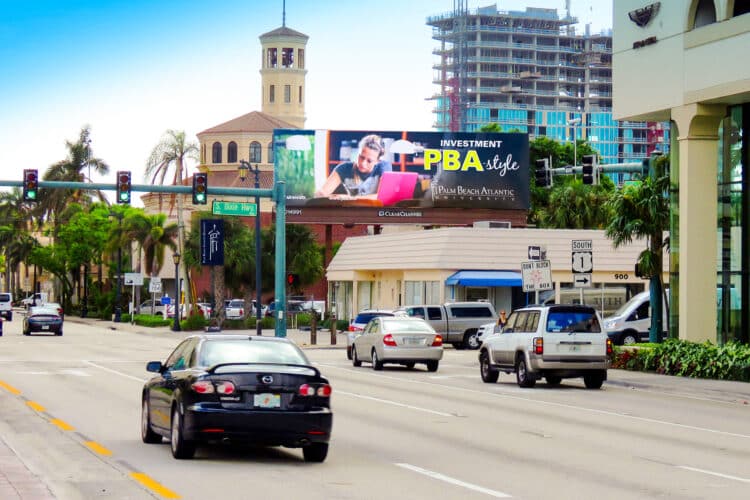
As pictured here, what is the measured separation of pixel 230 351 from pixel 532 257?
23.3 m

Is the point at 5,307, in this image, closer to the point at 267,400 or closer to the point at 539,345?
the point at 539,345

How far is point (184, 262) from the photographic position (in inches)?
3049

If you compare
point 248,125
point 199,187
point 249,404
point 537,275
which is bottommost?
point 249,404

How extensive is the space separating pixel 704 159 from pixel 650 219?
8066 mm

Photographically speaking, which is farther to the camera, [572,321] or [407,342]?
Answer: [407,342]

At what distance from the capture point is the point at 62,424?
63.4 ft

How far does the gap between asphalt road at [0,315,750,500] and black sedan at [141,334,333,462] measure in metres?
0.33

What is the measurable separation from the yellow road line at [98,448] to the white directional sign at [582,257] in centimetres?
1925

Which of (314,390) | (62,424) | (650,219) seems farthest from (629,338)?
(314,390)

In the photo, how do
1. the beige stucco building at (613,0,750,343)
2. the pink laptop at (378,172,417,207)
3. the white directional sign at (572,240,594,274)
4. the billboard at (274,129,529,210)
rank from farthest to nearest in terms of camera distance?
the pink laptop at (378,172,417,207) → the billboard at (274,129,529,210) → the white directional sign at (572,240,594,274) → the beige stucco building at (613,0,750,343)

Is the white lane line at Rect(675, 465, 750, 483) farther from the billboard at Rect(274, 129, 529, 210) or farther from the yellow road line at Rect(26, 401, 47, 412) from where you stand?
the billboard at Rect(274, 129, 529, 210)

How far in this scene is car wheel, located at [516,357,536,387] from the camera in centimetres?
2894

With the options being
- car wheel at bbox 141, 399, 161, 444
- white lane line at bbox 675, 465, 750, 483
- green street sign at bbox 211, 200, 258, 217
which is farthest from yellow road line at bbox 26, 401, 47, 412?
green street sign at bbox 211, 200, 258, 217

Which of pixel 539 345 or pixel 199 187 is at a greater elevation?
pixel 199 187
